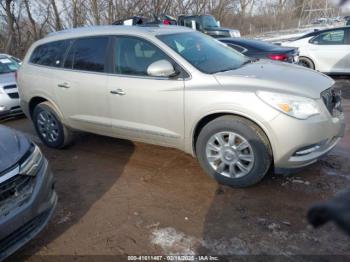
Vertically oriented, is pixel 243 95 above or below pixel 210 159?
above

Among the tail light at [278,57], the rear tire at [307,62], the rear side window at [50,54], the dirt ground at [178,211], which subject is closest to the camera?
the dirt ground at [178,211]

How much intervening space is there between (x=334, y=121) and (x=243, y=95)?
0.98m

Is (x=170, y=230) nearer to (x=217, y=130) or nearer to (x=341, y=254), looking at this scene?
(x=217, y=130)

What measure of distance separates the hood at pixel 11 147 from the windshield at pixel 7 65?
19.4ft

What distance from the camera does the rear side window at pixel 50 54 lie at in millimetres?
4750

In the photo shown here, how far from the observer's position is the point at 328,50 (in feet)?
30.5

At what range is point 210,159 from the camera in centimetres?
363

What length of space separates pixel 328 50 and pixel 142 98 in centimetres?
742

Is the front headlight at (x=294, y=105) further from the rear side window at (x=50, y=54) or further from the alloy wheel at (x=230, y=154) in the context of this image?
the rear side window at (x=50, y=54)

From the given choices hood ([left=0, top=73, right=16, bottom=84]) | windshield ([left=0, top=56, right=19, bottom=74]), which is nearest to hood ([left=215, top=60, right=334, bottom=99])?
hood ([left=0, top=73, right=16, bottom=84])

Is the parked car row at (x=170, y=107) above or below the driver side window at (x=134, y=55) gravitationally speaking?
below

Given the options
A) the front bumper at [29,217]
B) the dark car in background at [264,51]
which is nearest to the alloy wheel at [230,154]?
the front bumper at [29,217]

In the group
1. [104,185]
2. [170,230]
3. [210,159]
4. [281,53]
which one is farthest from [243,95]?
[281,53]

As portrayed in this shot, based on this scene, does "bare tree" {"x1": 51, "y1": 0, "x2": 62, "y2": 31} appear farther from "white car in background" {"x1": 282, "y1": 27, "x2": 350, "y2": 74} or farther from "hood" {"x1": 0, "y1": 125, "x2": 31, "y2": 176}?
"hood" {"x1": 0, "y1": 125, "x2": 31, "y2": 176}
